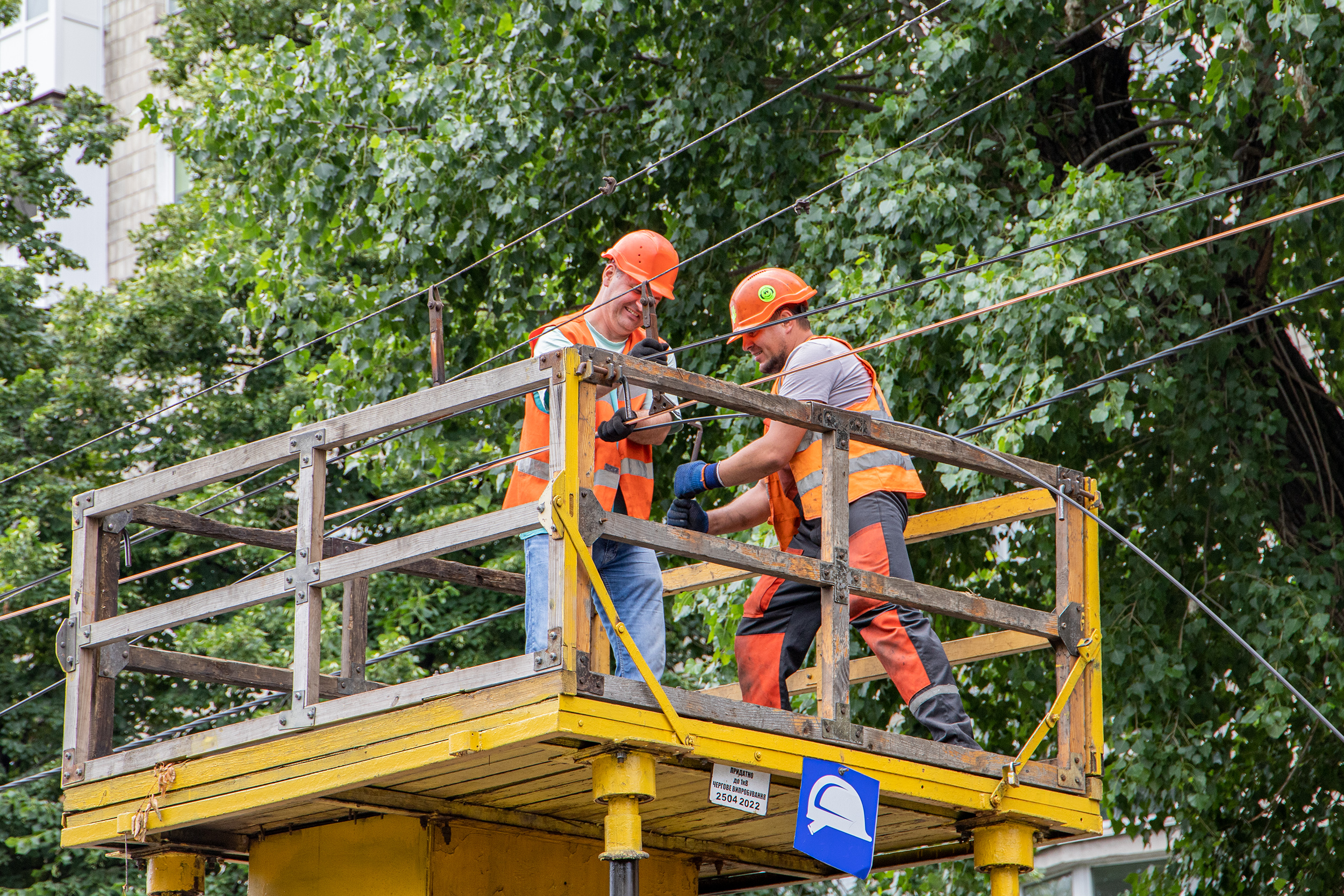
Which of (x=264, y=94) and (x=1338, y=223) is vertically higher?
(x=264, y=94)

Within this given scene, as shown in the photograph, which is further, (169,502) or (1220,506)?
(169,502)

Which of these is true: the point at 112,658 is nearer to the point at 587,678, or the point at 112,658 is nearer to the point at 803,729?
the point at 587,678

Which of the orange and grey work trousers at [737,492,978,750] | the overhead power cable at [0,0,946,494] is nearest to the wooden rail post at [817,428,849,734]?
the orange and grey work trousers at [737,492,978,750]

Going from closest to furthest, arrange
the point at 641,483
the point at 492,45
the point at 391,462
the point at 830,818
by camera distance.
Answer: the point at 830,818 → the point at 641,483 → the point at 492,45 → the point at 391,462

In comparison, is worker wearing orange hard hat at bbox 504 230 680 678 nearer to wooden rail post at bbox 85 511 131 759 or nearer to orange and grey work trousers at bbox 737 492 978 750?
orange and grey work trousers at bbox 737 492 978 750

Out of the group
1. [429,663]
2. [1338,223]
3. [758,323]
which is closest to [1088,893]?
[429,663]

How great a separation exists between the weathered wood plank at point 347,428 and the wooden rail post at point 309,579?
0.09m

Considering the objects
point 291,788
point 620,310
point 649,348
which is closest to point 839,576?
point 649,348

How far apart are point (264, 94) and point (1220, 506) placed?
649 cm

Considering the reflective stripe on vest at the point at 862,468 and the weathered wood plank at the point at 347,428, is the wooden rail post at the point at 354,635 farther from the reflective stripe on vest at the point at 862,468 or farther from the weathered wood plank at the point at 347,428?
the reflective stripe on vest at the point at 862,468

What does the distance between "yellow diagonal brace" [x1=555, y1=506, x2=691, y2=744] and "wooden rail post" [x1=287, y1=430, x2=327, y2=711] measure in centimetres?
85

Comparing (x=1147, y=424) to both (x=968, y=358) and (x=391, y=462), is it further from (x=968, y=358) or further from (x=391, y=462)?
(x=391, y=462)

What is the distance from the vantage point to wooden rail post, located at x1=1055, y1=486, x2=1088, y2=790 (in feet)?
20.3

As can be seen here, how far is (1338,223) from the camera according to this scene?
376 inches
